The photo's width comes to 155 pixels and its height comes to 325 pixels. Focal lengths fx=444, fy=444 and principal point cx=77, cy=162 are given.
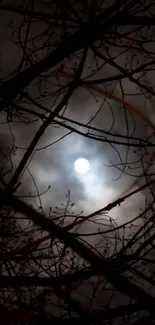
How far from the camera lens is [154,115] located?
7.11 ft

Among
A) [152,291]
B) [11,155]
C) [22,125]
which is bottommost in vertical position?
[152,291]

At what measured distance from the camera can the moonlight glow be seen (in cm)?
202

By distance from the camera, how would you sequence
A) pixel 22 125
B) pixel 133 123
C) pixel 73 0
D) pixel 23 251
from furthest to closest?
pixel 133 123 → pixel 22 125 → pixel 73 0 → pixel 23 251

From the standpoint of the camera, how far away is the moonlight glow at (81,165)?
2.02m

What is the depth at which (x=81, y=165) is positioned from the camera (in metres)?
2.03

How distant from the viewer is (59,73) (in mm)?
1959

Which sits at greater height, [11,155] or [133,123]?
[133,123]

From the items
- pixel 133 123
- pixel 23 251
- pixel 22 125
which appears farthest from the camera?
pixel 133 123

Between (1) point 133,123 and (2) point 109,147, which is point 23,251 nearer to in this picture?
(2) point 109,147

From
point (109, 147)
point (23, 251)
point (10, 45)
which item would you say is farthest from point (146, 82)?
point (23, 251)

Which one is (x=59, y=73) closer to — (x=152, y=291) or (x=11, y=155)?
(x=11, y=155)

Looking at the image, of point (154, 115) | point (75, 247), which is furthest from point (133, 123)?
point (75, 247)

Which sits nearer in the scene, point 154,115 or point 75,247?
point 75,247

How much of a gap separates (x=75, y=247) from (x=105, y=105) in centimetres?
70
